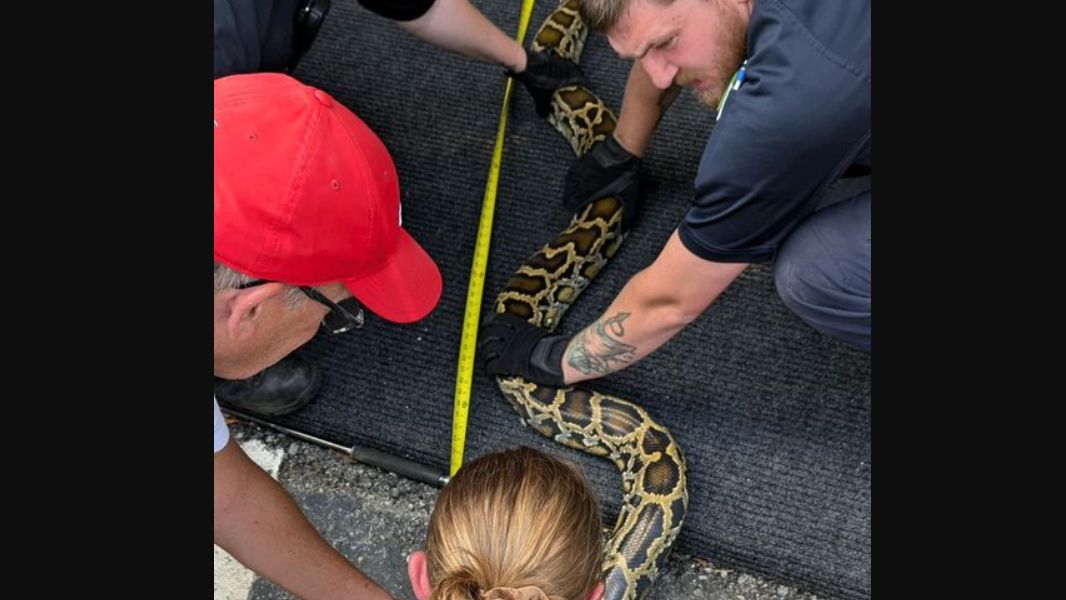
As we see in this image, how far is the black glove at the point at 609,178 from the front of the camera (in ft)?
12.9

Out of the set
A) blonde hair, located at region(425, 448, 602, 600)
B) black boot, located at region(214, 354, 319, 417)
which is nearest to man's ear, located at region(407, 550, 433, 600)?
blonde hair, located at region(425, 448, 602, 600)

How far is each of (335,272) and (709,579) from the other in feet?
5.25

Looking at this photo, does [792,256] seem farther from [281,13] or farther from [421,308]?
[281,13]

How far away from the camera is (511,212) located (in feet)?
13.5

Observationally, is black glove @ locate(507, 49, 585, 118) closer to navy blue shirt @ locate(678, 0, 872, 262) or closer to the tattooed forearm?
the tattooed forearm

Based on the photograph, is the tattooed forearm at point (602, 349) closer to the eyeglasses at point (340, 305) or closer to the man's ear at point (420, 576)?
the eyeglasses at point (340, 305)

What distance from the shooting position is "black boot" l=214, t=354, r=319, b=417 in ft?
11.4

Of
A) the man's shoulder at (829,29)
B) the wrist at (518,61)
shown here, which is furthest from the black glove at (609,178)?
the man's shoulder at (829,29)

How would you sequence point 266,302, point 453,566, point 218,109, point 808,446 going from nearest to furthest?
point 453,566 → point 218,109 → point 266,302 → point 808,446

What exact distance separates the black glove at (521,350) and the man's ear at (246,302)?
1.33 meters

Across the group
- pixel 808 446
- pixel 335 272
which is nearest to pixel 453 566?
pixel 335 272

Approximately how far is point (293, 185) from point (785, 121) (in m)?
1.09

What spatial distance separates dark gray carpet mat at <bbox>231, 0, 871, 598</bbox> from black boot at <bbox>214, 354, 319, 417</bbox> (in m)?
0.09

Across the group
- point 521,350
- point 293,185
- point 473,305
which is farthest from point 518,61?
point 293,185
